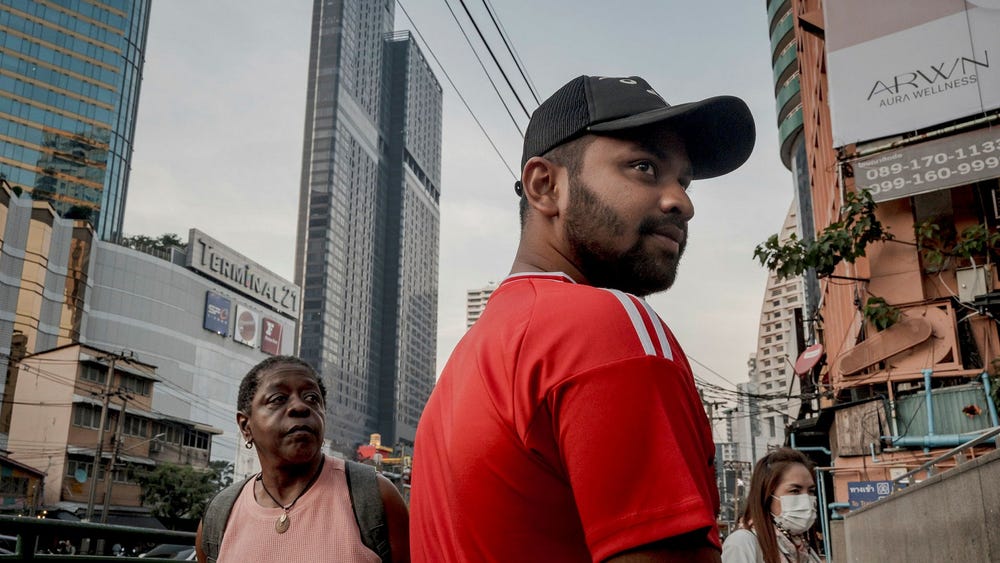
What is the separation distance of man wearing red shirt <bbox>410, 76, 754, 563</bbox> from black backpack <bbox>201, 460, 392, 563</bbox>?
1.61m

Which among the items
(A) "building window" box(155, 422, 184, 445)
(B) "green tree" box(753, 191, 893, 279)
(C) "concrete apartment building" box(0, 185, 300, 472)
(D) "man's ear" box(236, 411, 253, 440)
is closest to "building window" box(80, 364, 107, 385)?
(A) "building window" box(155, 422, 184, 445)

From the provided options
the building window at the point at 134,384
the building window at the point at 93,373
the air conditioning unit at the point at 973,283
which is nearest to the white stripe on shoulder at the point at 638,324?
the air conditioning unit at the point at 973,283

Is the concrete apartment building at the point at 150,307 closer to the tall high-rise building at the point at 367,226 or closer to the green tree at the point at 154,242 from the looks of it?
the green tree at the point at 154,242

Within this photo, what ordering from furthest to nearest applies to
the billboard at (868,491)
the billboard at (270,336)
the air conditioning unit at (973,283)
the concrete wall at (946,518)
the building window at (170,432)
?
the billboard at (270,336) < the building window at (170,432) < the billboard at (868,491) < the air conditioning unit at (973,283) < the concrete wall at (946,518)

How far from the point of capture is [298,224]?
142m

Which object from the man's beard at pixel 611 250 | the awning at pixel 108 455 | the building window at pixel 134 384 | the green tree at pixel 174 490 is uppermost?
the building window at pixel 134 384

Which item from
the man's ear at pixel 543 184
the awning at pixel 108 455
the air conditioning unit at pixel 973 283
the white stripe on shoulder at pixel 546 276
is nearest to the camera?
the white stripe on shoulder at pixel 546 276

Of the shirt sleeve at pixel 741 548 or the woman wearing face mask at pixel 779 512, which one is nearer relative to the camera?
the shirt sleeve at pixel 741 548

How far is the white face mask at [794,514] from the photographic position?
4547mm

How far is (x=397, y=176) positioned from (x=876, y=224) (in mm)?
155911

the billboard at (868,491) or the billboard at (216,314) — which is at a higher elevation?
the billboard at (216,314)

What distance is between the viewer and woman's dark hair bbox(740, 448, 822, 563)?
428 cm

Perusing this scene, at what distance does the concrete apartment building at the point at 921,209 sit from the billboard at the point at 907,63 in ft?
0.07

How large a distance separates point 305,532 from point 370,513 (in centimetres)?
25
